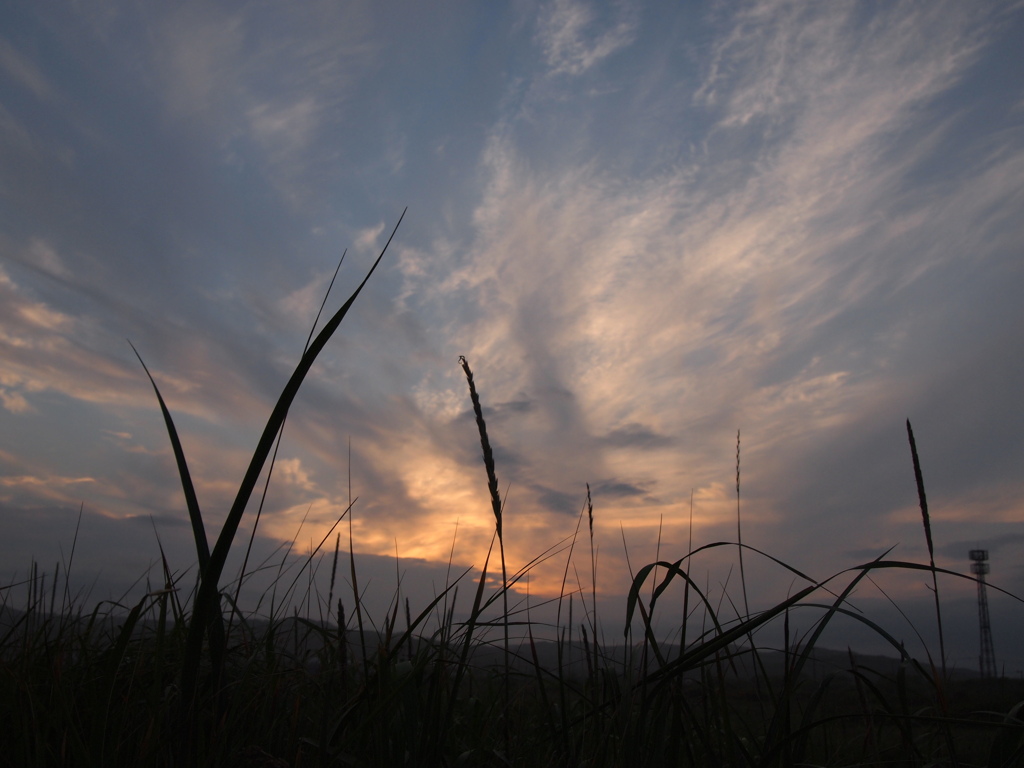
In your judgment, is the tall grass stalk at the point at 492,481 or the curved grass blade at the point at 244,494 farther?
the tall grass stalk at the point at 492,481

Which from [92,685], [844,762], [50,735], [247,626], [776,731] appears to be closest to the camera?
[776,731]

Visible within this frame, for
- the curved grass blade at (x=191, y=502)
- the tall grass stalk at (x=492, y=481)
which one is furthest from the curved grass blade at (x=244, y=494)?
the tall grass stalk at (x=492, y=481)

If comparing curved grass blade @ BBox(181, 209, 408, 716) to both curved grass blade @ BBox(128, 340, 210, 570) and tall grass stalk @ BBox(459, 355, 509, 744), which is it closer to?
curved grass blade @ BBox(128, 340, 210, 570)

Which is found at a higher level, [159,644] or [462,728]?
[159,644]

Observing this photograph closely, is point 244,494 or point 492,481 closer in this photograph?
point 244,494

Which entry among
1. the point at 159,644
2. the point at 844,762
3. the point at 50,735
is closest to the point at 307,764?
the point at 159,644

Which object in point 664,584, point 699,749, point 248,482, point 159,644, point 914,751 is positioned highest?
point 248,482

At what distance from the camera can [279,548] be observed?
3.81 metres

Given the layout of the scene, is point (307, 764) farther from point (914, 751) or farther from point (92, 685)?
point (914, 751)

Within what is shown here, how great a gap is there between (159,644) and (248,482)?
109 centimetres

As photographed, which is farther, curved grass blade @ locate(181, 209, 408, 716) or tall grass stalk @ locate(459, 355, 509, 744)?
tall grass stalk @ locate(459, 355, 509, 744)

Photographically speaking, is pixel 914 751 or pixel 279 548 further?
pixel 279 548

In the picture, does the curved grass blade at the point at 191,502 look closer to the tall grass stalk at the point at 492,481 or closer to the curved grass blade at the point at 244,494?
the curved grass blade at the point at 244,494

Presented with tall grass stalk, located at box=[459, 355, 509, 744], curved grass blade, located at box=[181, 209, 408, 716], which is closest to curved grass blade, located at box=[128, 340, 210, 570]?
curved grass blade, located at box=[181, 209, 408, 716]
